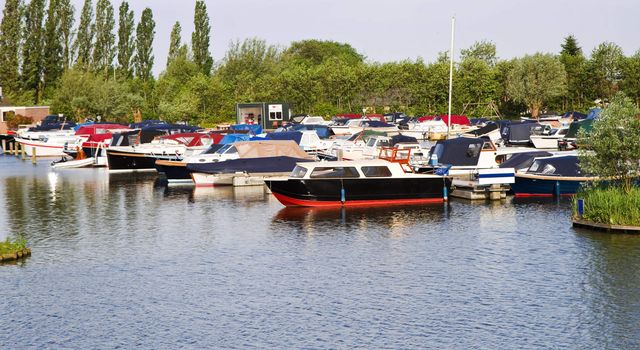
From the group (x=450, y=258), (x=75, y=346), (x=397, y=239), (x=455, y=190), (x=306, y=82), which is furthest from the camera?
(x=306, y=82)

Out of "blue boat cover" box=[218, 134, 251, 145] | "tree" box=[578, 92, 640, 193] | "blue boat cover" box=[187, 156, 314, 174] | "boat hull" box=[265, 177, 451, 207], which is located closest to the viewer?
"tree" box=[578, 92, 640, 193]

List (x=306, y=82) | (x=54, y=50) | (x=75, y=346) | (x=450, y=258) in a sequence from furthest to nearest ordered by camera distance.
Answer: (x=54, y=50) → (x=306, y=82) → (x=450, y=258) → (x=75, y=346)

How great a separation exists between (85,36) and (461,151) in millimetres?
113687

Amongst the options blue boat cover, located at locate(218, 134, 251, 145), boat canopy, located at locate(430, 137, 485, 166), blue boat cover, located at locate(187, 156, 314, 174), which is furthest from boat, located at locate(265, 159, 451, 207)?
blue boat cover, located at locate(218, 134, 251, 145)

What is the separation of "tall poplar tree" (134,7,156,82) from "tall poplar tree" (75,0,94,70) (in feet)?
26.7

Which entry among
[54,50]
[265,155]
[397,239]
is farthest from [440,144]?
[54,50]

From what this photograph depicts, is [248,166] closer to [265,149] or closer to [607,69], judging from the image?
[265,149]

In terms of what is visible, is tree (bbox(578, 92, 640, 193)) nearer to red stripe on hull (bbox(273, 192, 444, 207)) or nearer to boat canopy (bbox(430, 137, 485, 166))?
red stripe on hull (bbox(273, 192, 444, 207))

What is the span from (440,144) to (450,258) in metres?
21.1

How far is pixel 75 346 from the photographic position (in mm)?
24812

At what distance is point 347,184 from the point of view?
47.2 metres

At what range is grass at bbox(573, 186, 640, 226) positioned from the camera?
38.0 meters

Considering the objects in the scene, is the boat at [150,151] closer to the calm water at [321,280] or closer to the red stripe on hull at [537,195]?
the calm water at [321,280]

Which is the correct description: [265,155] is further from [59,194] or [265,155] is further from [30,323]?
[30,323]
